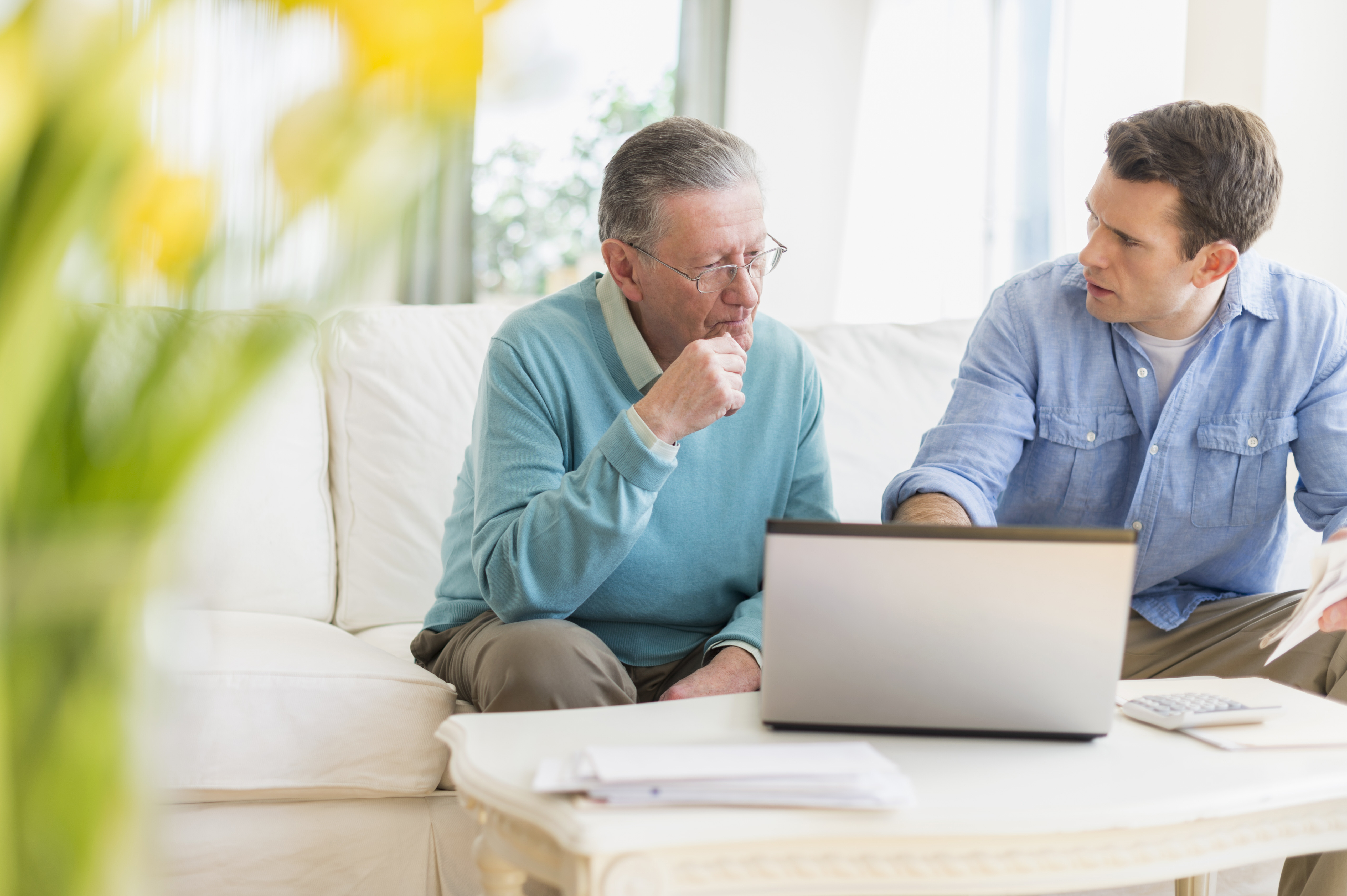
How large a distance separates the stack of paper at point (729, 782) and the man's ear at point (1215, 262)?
3.51 feet

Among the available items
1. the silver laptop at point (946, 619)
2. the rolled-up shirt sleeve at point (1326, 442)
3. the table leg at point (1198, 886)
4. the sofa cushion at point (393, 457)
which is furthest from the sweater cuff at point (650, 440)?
the rolled-up shirt sleeve at point (1326, 442)

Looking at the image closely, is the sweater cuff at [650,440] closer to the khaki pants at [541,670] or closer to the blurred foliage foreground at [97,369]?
the khaki pants at [541,670]

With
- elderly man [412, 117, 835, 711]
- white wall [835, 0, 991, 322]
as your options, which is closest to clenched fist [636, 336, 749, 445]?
elderly man [412, 117, 835, 711]

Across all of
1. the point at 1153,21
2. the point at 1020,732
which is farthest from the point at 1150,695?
the point at 1153,21

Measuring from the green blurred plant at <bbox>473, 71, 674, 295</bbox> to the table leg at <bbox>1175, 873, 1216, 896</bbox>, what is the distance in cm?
304

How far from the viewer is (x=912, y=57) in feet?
11.8

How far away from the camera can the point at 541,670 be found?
3.85ft

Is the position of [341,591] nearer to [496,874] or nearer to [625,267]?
[625,267]

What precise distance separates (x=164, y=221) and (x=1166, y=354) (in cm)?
161

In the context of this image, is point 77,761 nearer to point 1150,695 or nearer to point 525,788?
point 525,788

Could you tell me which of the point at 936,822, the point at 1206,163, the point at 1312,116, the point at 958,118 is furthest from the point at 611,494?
the point at 958,118

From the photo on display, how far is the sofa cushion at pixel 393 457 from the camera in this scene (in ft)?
5.77

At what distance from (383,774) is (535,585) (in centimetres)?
32

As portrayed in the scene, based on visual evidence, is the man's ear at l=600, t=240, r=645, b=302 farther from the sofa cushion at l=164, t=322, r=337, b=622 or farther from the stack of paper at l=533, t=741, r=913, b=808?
the stack of paper at l=533, t=741, r=913, b=808
